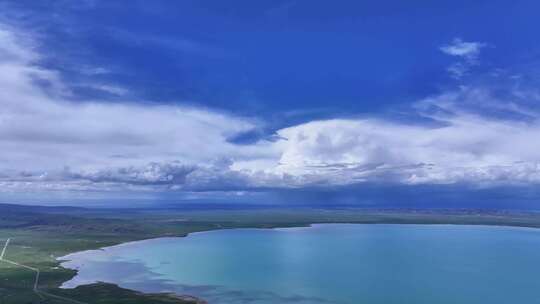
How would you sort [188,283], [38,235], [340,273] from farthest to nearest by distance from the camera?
[38,235] < [340,273] < [188,283]

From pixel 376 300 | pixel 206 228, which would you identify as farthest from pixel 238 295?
pixel 206 228

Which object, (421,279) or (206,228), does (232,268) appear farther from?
(206,228)

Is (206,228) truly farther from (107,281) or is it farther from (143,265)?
(107,281)

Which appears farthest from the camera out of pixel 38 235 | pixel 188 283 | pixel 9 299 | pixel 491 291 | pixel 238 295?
pixel 38 235

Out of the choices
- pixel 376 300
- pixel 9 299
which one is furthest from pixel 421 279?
pixel 9 299

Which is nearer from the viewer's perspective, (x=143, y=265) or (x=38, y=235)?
(x=143, y=265)

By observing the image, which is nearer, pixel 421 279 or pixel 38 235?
Result: pixel 421 279
